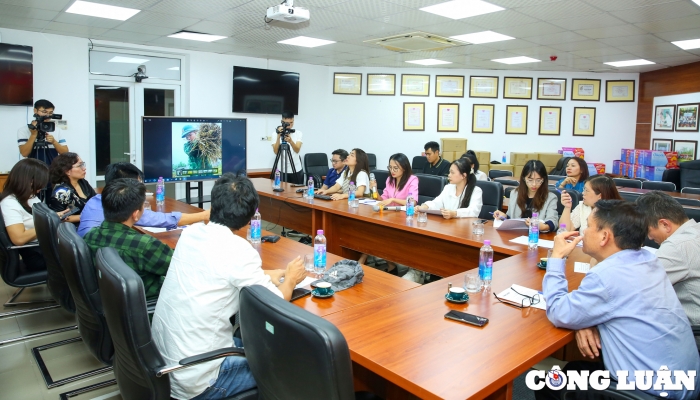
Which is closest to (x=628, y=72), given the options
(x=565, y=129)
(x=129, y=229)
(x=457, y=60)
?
(x=565, y=129)

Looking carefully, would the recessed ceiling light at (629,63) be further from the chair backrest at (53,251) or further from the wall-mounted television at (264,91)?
the chair backrest at (53,251)

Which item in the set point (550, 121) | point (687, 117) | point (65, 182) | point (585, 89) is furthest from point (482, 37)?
point (65, 182)

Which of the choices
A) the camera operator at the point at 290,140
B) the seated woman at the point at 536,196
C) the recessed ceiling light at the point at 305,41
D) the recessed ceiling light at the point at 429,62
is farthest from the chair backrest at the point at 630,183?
the camera operator at the point at 290,140

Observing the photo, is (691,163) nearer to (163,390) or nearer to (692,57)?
(692,57)

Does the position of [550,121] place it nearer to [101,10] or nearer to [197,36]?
[197,36]

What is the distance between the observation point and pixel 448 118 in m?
9.74

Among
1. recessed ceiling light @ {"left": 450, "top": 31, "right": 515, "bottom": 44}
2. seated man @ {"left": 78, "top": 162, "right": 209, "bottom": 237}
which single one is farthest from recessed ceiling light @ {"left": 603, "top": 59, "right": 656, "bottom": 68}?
seated man @ {"left": 78, "top": 162, "right": 209, "bottom": 237}

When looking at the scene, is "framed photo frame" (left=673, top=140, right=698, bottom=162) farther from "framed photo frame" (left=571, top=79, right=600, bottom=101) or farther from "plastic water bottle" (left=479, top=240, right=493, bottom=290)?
"plastic water bottle" (left=479, top=240, right=493, bottom=290)

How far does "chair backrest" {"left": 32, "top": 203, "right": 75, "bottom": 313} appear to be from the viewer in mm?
2688

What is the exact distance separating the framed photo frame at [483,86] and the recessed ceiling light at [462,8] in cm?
449

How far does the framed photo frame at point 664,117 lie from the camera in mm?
8609

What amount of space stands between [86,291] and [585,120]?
9.49 meters

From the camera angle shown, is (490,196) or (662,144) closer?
(490,196)

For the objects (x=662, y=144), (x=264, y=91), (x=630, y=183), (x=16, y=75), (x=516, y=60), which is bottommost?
(x=630, y=183)
